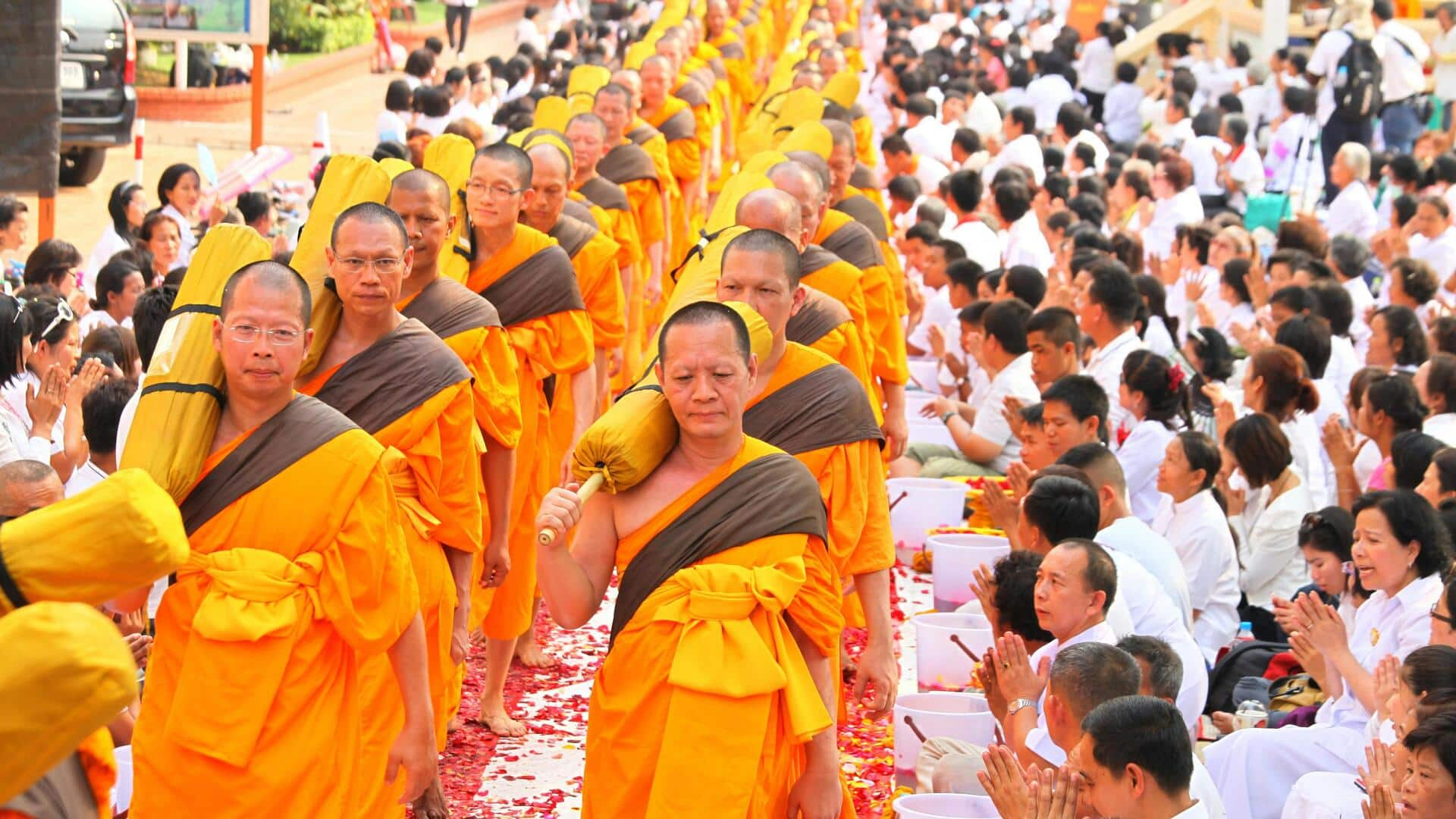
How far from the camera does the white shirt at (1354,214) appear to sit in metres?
14.0

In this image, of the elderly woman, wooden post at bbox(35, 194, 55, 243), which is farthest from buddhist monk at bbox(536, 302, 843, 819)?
the elderly woman

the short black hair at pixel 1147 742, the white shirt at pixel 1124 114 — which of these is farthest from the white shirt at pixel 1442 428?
the white shirt at pixel 1124 114

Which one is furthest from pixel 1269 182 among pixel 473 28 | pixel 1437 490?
pixel 473 28

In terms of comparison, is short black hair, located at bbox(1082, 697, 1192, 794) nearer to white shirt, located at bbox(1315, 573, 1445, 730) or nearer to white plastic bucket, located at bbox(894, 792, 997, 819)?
white plastic bucket, located at bbox(894, 792, 997, 819)

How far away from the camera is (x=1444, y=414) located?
7.59m

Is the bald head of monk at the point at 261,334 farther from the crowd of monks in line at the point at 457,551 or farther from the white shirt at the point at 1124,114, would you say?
the white shirt at the point at 1124,114

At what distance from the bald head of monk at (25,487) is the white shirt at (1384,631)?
3.64 metres

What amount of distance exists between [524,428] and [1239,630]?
9.14 ft

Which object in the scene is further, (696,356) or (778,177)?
(778,177)

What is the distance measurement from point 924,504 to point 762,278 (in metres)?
3.05

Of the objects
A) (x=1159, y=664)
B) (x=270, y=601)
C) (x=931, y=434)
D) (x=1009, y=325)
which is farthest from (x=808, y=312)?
(x=931, y=434)

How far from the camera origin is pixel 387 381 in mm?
4762

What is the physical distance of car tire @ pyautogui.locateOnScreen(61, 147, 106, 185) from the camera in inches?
608

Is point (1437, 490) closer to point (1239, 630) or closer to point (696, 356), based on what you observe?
point (1239, 630)
